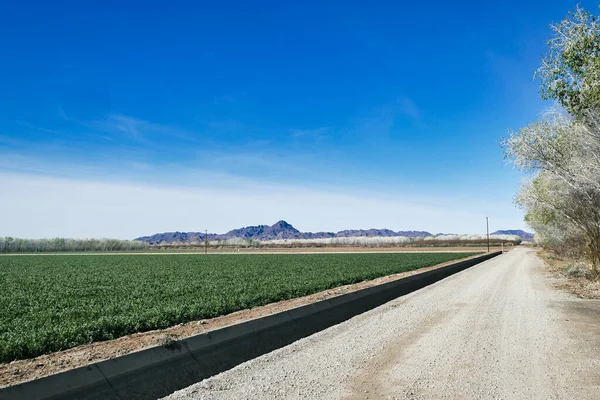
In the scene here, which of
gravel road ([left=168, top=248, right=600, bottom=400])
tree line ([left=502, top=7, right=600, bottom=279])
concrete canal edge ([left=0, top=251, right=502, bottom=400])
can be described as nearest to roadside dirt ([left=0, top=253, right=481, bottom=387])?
concrete canal edge ([left=0, top=251, right=502, bottom=400])

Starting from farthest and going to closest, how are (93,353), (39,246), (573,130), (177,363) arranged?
(39,246)
(573,130)
(177,363)
(93,353)

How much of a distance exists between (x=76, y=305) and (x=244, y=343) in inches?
307

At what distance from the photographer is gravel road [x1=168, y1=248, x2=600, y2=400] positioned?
24.4 feet

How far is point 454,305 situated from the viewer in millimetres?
18094

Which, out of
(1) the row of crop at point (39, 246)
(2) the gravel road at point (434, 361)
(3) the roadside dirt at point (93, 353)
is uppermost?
(1) the row of crop at point (39, 246)

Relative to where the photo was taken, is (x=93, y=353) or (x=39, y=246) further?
(x=39, y=246)

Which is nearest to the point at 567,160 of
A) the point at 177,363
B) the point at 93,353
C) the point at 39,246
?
the point at 177,363

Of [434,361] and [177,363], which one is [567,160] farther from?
[177,363]

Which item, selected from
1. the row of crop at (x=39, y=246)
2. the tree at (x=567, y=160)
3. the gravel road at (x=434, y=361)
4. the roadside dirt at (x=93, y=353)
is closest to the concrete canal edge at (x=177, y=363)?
the roadside dirt at (x=93, y=353)

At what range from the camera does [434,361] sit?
9.26 m

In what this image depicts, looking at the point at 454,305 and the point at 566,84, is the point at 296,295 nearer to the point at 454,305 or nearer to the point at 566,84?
the point at 454,305

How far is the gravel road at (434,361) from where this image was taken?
24.4 ft

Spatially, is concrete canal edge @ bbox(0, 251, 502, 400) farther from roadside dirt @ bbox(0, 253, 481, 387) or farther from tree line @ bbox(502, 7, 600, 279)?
tree line @ bbox(502, 7, 600, 279)

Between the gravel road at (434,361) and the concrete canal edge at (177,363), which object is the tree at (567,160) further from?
the concrete canal edge at (177,363)
